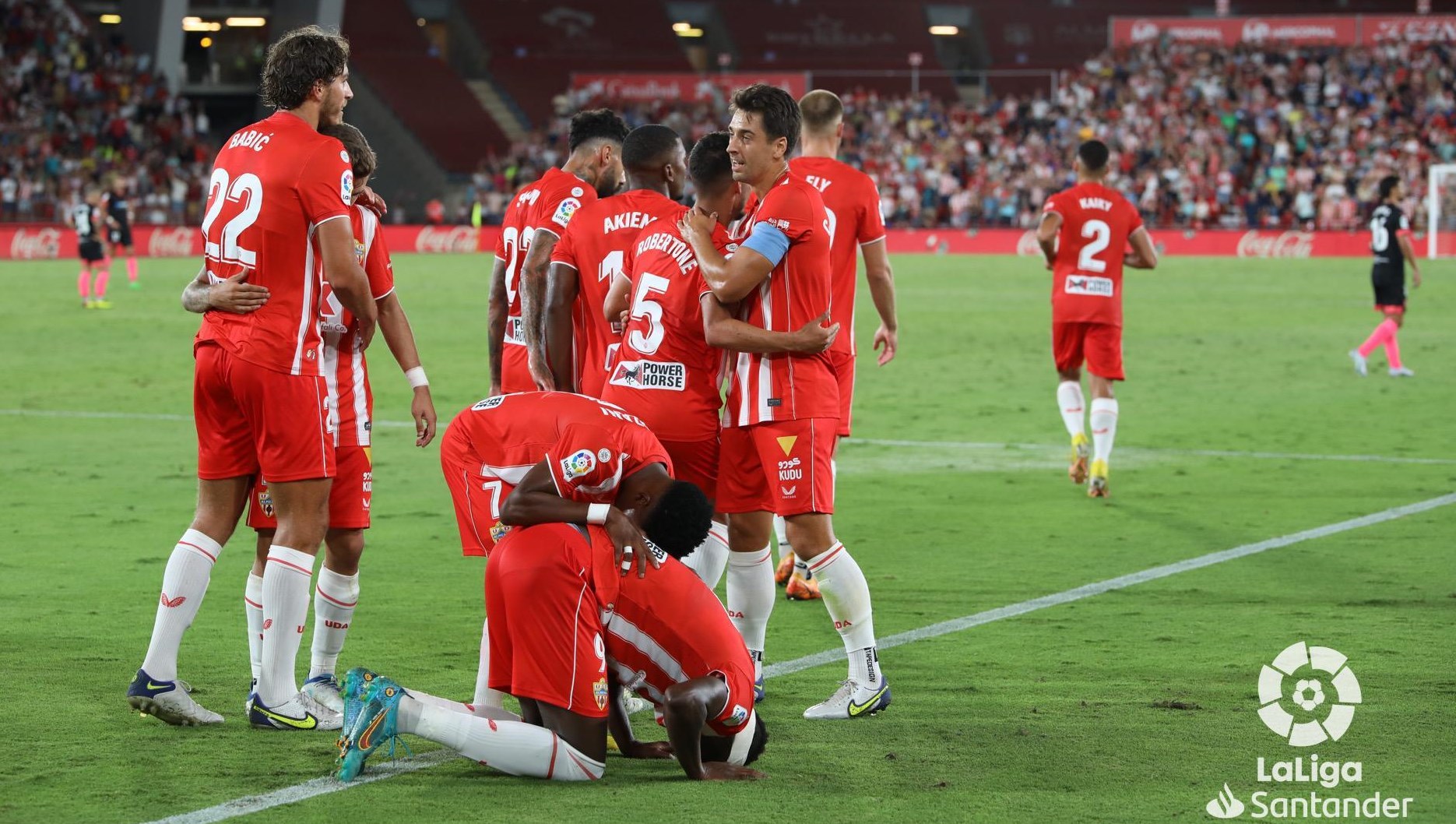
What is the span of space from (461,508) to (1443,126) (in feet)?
Result: 162

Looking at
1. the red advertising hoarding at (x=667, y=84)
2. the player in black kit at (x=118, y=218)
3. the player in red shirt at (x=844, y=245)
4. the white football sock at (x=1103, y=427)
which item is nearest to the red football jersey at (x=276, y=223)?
the player in red shirt at (x=844, y=245)

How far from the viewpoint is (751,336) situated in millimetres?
6117

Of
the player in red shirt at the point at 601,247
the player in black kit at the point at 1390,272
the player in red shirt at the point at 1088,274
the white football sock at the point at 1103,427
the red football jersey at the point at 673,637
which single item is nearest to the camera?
the red football jersey at the point at 673,637

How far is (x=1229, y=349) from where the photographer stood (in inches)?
830

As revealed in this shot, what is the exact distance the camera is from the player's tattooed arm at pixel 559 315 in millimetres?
7031

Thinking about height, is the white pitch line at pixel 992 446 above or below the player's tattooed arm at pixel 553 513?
below

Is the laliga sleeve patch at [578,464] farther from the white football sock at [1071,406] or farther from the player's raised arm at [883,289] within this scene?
the white football sock at [1071,406]

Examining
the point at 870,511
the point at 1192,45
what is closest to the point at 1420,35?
the point at 1192,45

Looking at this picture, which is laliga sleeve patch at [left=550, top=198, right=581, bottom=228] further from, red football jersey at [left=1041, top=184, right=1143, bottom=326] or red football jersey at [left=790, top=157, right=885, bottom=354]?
red football jersey at [left=1041, top=184, right=1143, bottom=326]

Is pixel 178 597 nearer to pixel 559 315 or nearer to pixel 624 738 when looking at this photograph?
pixel 624 738

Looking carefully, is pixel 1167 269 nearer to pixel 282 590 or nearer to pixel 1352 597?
pixel 1352 597

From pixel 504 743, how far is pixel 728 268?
191 cm

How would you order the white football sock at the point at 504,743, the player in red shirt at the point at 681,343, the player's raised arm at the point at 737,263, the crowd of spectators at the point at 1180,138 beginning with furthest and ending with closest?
1. the crowd of spectators at the point at 1180,138
2. the player in red shirt at the point at 681,343
3. the player's raised arm at the point at 737,263
4. the white football sock at the point at 504,743

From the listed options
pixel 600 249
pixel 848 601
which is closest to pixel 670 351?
pixel 600 249
